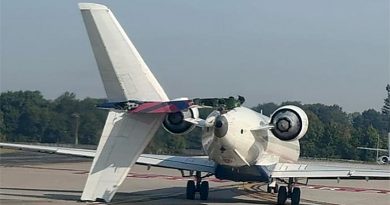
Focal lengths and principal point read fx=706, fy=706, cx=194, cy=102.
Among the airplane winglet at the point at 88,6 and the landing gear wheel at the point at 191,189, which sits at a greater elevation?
the airplane winglet at the point at 88,6

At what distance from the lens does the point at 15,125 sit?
7888 centimetres

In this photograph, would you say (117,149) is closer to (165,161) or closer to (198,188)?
(165,161)

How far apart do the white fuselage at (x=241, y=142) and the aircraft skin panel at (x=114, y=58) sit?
13.4 feet

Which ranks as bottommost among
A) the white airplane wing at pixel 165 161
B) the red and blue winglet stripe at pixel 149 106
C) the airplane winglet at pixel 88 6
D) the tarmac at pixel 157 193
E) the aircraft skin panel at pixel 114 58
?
the tarmac at pixel 157 193

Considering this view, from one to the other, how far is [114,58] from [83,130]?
47.7 metres

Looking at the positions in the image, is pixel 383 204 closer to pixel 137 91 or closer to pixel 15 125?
pixel 137 91

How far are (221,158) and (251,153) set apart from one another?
1.30 metres

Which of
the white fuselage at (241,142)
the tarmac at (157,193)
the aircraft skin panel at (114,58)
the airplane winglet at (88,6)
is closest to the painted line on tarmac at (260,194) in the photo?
the tarmac at (157,193)

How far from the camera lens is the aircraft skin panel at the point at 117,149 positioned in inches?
885

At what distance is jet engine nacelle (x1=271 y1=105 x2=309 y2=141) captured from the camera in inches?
1064

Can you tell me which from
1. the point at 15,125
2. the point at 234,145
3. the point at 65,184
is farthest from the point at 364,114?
the point at 234,145

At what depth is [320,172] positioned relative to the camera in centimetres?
2878

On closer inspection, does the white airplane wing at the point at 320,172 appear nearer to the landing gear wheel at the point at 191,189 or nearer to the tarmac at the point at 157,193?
the tarmac at the point at 157,193

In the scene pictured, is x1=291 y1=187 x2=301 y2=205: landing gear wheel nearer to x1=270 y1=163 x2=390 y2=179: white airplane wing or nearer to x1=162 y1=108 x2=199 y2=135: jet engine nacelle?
x1=270 y1=163 x2=390 y2=179: white airplane wing
